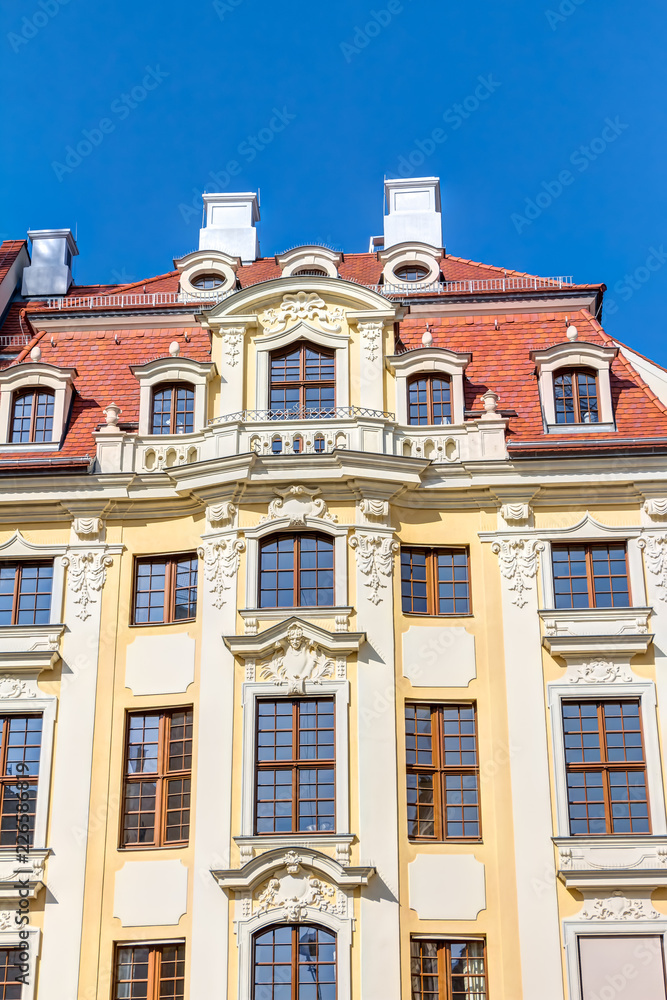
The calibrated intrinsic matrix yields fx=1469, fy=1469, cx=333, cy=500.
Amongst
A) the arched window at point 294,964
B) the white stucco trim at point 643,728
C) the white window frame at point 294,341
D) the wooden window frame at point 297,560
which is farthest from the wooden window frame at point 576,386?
the arched window at point 294,964

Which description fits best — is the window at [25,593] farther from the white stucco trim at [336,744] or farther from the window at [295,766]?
the window at [295,766]

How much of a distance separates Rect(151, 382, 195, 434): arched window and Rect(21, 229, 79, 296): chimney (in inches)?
353

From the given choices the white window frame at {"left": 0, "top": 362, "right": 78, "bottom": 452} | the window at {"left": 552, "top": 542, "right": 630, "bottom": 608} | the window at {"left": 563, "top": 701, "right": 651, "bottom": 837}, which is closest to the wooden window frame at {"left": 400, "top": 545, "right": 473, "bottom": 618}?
the window at {"left": 552, "top": 542, "right": 630, "bottom": 608}

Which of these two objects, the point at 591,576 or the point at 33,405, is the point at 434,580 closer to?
the point at 591,576

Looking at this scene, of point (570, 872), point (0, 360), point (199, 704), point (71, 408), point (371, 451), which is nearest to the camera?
point (570, 872)

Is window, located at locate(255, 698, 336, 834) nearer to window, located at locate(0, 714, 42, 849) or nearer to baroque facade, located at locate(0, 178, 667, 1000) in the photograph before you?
baroque facade, located at locate(0, 178, 667, 1000)

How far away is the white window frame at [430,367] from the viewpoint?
103 ft

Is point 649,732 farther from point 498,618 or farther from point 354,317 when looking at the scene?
point 354,317

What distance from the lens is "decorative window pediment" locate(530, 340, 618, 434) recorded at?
1240 inches

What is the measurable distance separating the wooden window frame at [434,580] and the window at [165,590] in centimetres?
433

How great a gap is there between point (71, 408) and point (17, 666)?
6.49 metres

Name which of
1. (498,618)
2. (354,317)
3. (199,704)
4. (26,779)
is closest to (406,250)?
(354,317)

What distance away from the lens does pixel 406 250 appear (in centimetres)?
3675

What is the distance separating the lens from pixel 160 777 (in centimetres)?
2817
